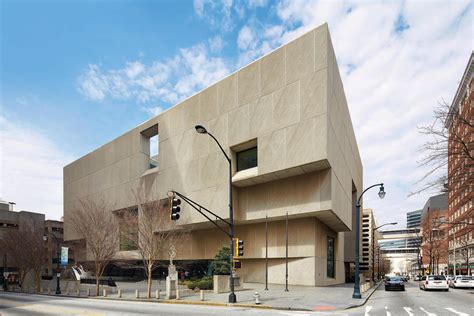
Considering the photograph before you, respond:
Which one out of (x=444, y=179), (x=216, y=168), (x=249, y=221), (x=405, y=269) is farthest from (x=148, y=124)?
(x=405, y=269)

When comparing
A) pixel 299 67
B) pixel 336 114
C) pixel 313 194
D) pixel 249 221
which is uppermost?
pixel 299 67

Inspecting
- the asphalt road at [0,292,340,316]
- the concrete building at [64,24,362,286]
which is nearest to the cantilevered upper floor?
the concrete building at [64,24,362,286]

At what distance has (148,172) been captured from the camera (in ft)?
168

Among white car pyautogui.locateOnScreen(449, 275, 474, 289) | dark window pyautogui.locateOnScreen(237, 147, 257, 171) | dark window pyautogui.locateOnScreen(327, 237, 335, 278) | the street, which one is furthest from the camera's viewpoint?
dark window pyautogui.locateOnScreen(327, 237, 335, 278)

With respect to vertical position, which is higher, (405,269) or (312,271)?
(312,271)

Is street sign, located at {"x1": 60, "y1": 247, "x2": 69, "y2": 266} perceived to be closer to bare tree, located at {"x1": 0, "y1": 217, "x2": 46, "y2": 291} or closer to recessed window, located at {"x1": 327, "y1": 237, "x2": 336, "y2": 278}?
bare tree, located at {"x1": 0, "y1": 217, "x2": 46, "y2": 291}

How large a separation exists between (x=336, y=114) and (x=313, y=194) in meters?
8.65

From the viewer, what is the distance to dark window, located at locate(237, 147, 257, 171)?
39.3 metres

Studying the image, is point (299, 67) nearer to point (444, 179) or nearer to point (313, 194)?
point (313, 194)

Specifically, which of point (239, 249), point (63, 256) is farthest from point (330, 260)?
point (63, 256)

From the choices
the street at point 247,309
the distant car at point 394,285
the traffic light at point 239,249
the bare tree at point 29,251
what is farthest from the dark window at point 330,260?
the bare tree at point 29,251

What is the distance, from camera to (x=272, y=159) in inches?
1375

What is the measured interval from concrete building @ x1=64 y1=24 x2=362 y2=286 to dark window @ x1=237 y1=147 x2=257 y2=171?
113 millimetres

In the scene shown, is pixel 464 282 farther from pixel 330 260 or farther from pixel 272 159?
pixel 272 159
